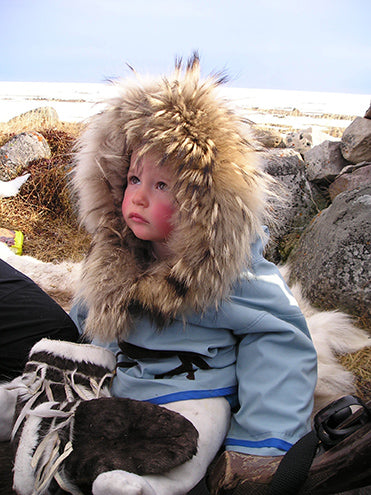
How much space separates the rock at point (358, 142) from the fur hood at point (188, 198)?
2591 mm

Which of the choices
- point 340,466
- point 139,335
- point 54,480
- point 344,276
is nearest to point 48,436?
point 54,480

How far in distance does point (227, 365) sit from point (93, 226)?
62 cm

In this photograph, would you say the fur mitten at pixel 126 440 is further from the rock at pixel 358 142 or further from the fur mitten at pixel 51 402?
the rock at pixel 358 142

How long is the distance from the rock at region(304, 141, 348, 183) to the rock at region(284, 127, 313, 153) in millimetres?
802

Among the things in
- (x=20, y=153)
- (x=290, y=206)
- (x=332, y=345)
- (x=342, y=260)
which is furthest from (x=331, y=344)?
(x=20, y=153)

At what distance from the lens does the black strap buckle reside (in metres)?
0.87

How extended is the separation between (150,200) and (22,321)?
0.72m

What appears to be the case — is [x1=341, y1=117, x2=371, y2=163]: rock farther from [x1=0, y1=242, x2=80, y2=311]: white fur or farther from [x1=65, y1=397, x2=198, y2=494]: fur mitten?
[x1=65, y1=397, x2=198, y2=494]: fur mitten

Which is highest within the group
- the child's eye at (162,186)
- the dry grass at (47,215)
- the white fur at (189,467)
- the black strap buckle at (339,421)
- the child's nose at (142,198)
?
the child's eye at (162,186)

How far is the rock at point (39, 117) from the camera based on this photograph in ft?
18.5

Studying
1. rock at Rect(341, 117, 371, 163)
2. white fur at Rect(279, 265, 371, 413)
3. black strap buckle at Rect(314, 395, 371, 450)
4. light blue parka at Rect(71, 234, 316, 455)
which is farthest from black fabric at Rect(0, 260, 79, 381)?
rock at Rect(341, 117, 371, 163)

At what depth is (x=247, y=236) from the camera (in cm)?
116

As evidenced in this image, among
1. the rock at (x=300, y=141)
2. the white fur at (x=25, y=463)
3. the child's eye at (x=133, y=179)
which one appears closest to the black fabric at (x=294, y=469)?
the white fur at (x=25, y=463)

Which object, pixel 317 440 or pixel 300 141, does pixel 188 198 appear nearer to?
pixel 317 440
